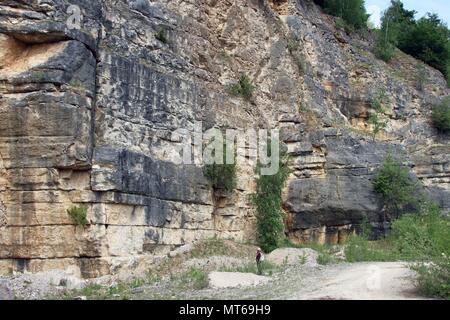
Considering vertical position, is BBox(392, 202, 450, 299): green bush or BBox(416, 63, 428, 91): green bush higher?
BBox(416, 63, 428, 91): green bush

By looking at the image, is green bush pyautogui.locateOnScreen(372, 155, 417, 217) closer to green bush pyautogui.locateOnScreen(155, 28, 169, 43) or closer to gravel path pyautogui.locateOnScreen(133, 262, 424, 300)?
gravel path pyautogui.locateOnScreen(133, 262, 424, 300)

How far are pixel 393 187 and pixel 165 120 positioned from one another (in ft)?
36.4

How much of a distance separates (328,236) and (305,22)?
37.0 feet

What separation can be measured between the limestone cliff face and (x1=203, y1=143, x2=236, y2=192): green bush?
1.30 ft

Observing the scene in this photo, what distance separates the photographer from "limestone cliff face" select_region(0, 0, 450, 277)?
16.9 metres

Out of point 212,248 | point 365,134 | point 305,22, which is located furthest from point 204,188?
point 305,22

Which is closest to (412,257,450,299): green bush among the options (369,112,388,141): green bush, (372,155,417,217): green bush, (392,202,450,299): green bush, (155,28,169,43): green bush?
(392,202,450,299): green bush

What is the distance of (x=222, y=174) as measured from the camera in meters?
22.7

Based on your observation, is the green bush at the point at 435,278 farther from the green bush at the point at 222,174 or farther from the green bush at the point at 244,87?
the green bush at the point at 244,87

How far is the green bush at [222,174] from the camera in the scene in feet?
73.6

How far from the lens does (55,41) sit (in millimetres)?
17703

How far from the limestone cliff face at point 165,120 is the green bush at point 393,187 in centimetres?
49

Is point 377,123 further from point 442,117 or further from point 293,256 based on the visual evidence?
point 293,256

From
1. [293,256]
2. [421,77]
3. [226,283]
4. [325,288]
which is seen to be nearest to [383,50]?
[421,77]
